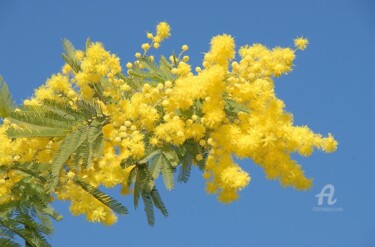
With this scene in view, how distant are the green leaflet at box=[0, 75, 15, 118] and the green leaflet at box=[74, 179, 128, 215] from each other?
1.21m

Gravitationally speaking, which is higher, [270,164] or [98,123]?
[98,123]

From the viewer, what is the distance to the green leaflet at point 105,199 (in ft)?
16.9

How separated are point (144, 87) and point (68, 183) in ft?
3.94

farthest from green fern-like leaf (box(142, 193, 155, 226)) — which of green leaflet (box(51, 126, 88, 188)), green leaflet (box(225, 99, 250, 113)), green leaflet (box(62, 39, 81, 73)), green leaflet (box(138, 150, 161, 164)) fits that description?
green leaflet (box(62, 39, 81, 73))

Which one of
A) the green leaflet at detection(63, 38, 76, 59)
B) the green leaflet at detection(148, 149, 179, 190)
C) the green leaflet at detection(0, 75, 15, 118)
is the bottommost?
the green leaflet at detection(148, 149, 179, 190)

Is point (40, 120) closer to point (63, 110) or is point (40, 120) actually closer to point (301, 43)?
point (63, 110)

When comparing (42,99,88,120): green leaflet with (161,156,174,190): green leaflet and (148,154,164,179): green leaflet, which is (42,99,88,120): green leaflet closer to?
(148,154,164,179): green leaflet

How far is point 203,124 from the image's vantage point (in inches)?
199

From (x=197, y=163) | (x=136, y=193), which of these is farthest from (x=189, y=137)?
(x=136, y=193)

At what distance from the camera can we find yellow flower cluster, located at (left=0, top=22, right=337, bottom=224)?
16.3 feet

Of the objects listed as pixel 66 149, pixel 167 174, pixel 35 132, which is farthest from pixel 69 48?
pixel 167 174

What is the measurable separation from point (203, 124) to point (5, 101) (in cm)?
228

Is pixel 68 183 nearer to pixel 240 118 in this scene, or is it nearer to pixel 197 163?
pixel 197 163

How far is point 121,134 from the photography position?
5.02 m
